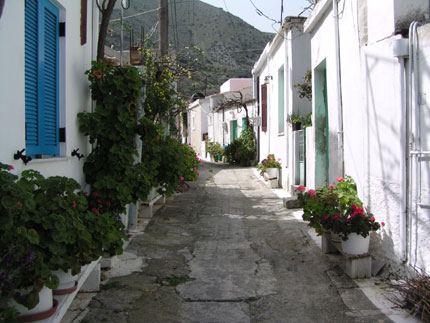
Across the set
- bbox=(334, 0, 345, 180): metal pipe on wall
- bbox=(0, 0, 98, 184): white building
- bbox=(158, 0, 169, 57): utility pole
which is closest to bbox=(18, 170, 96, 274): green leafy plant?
bbox=(0, 0, 98, 184): white building

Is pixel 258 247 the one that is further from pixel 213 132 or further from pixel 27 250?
pixel 213 132

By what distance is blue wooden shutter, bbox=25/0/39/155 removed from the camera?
12.0 ft

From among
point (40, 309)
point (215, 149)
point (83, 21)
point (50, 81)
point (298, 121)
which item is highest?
point (83, 21)

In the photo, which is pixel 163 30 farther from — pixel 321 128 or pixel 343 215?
pixel 343 215

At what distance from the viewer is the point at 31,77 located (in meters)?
3.73

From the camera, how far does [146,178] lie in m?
5.46

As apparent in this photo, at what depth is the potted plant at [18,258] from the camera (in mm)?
2383

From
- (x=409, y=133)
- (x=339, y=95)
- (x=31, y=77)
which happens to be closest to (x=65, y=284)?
(x=31, y=77)

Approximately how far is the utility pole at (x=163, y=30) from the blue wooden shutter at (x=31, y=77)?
24.4 ft

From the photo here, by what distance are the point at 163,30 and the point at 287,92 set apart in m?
3.73

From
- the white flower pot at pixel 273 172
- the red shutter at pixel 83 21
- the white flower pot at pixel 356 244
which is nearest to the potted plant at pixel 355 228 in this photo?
the white flower pot at pixel 356 244

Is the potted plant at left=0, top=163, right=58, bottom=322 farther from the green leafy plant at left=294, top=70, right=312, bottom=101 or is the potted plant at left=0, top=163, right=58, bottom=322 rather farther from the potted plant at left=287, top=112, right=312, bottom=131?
the potted plant at left=287, top=112, right=312, bottom=131

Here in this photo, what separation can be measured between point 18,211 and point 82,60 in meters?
2.92

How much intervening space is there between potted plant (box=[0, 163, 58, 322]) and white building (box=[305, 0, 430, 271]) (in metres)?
3.24
